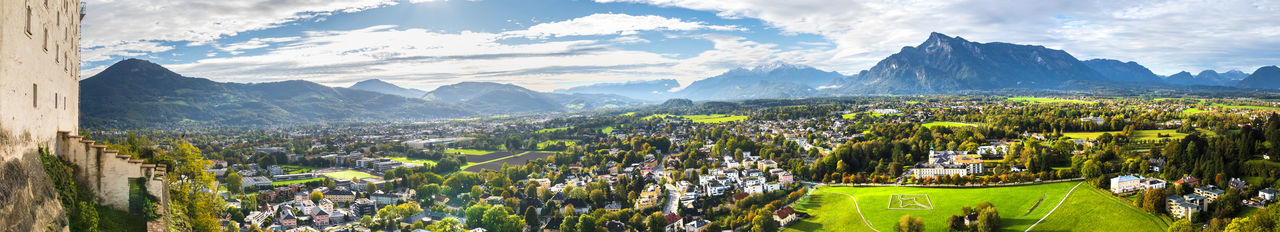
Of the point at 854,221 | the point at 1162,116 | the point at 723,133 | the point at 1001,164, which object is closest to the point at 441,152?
the point at 723,133

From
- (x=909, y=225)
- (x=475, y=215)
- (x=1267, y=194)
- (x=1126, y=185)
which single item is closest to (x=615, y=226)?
(x=475, y=215)

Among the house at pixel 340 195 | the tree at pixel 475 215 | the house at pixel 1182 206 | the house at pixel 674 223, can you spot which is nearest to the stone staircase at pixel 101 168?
the tree at pixel 475 215

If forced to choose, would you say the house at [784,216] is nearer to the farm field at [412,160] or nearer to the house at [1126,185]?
the house at [1126,185]

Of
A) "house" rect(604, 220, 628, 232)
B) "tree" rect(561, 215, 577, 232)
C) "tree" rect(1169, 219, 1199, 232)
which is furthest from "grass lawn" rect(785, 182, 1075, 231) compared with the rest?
"tree" rect(561, 215, 577, 232)

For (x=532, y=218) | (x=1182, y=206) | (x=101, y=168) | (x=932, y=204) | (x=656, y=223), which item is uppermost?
(x=101, y=168)

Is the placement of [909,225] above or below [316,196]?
above

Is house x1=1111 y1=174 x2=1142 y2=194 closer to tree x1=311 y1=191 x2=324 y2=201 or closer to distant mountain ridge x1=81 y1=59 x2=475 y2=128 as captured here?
tree x1=311 y1=191 x2=324 y2=201

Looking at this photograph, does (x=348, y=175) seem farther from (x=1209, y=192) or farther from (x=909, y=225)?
(x=1209, y=192)
